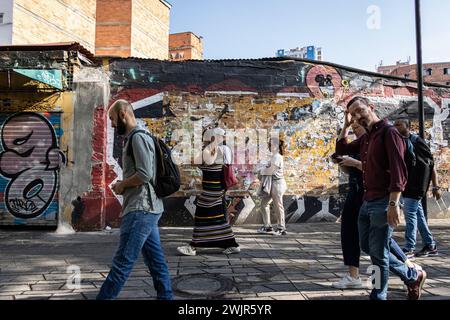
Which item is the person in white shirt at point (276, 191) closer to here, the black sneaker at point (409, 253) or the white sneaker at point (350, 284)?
the black sneaker at point (409, 253)

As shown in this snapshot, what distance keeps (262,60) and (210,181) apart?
4691 mm

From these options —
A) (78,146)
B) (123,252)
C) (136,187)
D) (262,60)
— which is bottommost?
(123,252)

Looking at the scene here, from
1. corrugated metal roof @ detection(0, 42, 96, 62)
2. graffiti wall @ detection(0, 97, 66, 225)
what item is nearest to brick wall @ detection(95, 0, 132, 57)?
corrugated metal roof @ detection(0, 42, 96, 62)

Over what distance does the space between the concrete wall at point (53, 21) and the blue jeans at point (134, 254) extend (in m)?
18.5

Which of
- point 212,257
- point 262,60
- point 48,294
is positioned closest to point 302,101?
point 262,60

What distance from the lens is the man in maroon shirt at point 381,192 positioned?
332 cm

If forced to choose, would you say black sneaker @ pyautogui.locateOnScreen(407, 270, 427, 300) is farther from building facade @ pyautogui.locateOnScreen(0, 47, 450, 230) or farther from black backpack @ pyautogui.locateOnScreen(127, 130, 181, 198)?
building facade @ pyautogui.locateOnScreen(0, 47, 450, 230)

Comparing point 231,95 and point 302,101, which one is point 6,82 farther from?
point 302,101

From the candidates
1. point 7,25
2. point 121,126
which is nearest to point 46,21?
point 7,25

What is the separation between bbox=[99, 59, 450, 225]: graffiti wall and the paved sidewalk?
1.57m

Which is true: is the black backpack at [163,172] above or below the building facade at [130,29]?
below

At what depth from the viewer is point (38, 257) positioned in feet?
20.1

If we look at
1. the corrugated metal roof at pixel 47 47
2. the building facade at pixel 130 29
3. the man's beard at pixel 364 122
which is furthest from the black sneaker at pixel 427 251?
the building facade at pixel 130 29

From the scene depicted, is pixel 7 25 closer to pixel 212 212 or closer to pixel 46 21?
pixel 46 21
